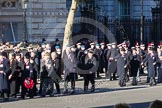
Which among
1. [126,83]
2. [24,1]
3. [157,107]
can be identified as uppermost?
[24,1]

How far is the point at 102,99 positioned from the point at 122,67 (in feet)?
14.6

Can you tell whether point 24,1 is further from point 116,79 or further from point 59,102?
point 59,102

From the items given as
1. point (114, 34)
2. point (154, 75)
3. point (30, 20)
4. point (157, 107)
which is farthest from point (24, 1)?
point (157, 107)

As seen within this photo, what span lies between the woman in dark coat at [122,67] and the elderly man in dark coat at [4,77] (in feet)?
17.8

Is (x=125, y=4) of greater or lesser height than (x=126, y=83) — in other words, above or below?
above

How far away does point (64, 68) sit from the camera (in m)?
20.0

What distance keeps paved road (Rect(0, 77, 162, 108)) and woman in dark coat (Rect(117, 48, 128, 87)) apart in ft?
1.08

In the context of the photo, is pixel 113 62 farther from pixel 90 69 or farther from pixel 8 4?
pixel 8 4

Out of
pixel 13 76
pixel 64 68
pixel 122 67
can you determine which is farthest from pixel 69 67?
pixel 122 67

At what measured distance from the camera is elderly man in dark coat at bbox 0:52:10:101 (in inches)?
699

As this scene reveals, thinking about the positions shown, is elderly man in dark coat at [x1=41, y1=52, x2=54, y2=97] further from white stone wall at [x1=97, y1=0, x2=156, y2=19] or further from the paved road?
white stone wall at [x1=97, y1=0, x2=156, y2=19]

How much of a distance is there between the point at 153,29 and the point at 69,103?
2140cm

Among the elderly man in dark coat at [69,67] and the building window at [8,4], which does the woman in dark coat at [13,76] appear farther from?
the building window at [8,4]

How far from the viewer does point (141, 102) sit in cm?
1677
